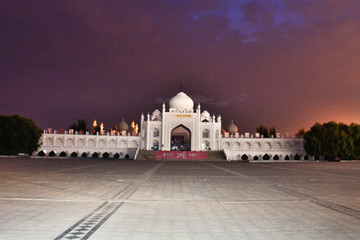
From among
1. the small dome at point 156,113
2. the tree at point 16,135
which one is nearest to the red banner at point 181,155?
the small dome at point 156,113

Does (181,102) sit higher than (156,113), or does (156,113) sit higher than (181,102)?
→ (181,102)

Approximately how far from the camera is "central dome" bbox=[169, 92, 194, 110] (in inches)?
2314

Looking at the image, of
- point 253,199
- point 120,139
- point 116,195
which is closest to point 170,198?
point 116,195

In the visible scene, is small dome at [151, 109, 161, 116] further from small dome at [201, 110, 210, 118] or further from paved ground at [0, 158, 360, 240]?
paved ground at [0, 158, 360, 240]

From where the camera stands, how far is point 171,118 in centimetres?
5550

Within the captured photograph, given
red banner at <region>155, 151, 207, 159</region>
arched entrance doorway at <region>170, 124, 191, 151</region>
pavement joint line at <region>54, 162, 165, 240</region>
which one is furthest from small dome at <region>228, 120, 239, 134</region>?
pavement joint line at <region>54, 162, 165, 240</region>

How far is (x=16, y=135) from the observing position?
4450cm

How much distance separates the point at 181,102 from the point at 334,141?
28.2 metres

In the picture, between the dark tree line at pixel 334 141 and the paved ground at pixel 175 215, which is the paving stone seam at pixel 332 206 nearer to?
the paved ground at pixel 175 215

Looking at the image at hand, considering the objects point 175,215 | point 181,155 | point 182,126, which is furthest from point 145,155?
point 175,215

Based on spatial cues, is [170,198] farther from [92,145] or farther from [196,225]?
Result: [92,145]

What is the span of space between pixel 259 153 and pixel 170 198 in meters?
52.6

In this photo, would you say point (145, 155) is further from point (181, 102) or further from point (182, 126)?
point (181, 102)

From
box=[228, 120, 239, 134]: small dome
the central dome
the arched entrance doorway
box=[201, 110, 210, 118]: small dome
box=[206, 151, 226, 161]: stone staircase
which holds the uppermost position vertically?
the central dome
